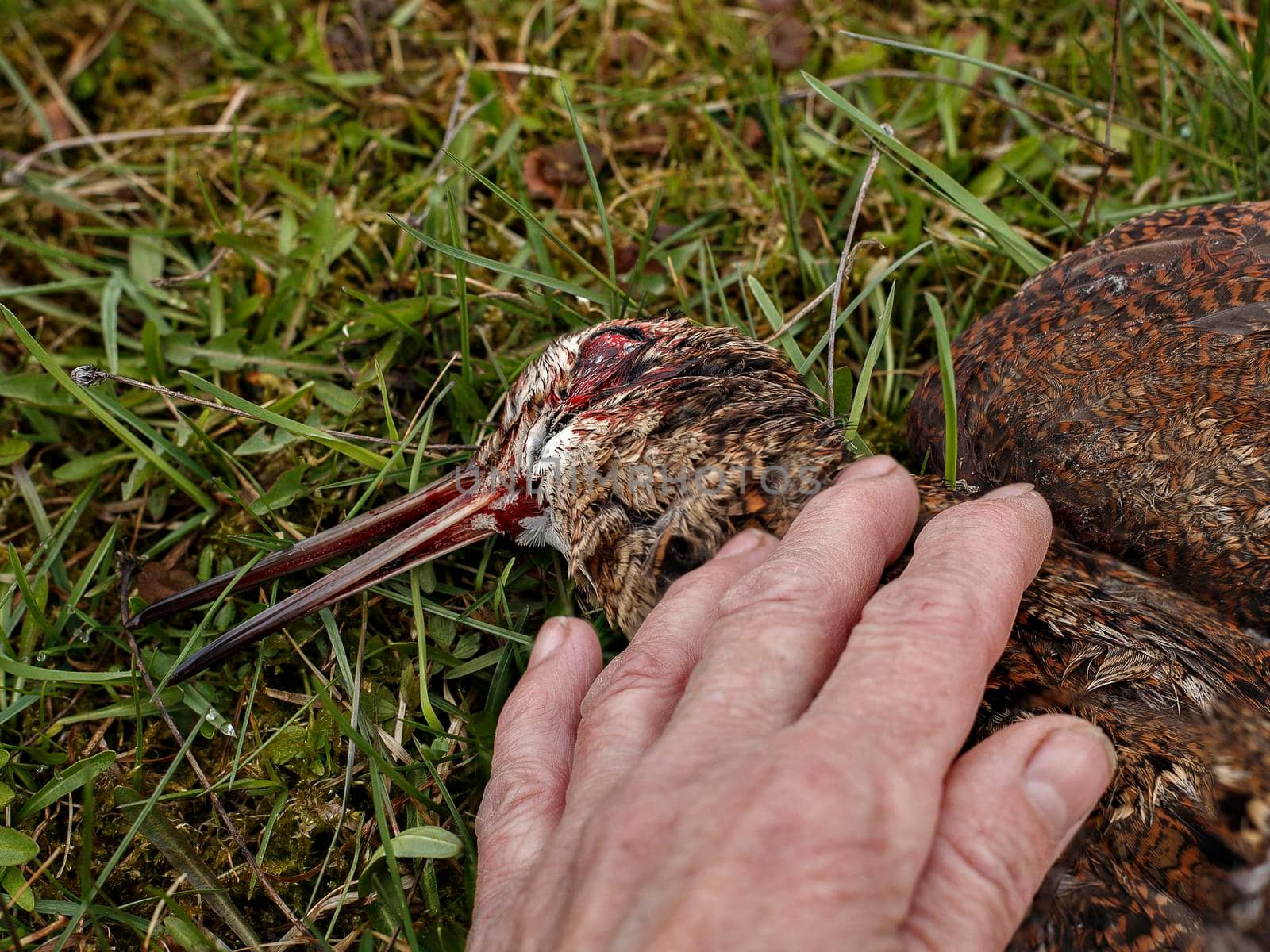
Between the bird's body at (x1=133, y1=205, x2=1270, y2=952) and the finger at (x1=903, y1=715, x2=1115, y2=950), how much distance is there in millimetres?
194

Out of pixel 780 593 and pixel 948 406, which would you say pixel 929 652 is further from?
pixel 948 406

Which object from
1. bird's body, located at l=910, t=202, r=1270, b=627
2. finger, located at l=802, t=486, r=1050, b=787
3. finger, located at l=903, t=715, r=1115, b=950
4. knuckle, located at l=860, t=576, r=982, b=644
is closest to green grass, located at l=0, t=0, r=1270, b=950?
bird's body, located at l=910, t=202, r=1270, b=627

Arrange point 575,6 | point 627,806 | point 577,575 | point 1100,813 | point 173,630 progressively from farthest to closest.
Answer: point 575,6
point 173,630
point 577,575
point 1100,813
point 627,806

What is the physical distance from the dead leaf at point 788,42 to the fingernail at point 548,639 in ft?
9.67

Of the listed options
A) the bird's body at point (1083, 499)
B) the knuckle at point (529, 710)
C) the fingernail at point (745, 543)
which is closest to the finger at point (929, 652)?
the bird's body at point (1083, 499)

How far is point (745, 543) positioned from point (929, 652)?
71 cm

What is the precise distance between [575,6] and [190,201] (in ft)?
6.43

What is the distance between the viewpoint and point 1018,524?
2.29 meters

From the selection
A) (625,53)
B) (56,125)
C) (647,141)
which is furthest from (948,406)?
(56,125)

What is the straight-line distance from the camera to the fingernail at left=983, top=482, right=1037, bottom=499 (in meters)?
2.45

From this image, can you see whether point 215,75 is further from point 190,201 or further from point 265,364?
point 265,364

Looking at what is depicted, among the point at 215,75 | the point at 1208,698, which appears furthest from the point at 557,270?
the point at 1208,698

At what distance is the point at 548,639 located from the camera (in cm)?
277

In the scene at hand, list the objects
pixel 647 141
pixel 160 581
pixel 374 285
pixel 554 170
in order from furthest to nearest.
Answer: pixel 647 141, pixel 554 170, pixel 374 285, pixel 160 581
